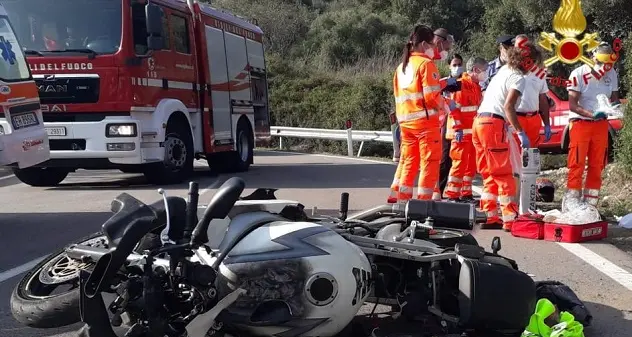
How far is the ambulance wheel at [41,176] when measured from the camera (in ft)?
37.1

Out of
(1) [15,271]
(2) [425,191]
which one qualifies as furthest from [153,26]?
(1) [15,271]

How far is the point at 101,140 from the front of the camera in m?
10.2

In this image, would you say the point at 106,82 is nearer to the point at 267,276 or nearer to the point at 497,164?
the point at 497,164

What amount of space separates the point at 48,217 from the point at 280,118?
53.0 feet

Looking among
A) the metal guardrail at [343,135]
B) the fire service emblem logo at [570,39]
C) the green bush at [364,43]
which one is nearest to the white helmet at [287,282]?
the fire service emblem logo at [570,39]

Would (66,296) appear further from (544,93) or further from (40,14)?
(40,14)

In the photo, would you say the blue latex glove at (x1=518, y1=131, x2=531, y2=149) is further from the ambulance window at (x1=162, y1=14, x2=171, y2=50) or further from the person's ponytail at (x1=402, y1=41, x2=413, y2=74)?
the ambulance window at (x1=162, y1=14, x2=171, y2=50)

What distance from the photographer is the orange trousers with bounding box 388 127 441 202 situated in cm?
722

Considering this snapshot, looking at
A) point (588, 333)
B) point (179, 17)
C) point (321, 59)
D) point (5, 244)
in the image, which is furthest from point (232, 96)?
point (321, 59)

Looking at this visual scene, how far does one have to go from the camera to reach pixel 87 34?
1016cm

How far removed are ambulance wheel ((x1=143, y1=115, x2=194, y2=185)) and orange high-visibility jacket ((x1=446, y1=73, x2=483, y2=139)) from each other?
4.41m

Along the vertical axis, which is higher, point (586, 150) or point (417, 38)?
point (417, 38)

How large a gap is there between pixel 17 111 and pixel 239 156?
664 centimetres

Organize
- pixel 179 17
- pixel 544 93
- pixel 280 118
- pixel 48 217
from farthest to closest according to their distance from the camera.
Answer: pixel 280 118
pixel 179 17
pixel 48 217
pixel 544 93
